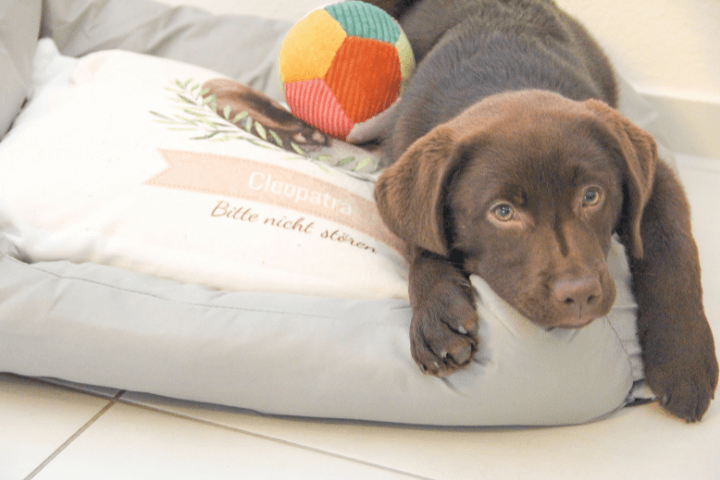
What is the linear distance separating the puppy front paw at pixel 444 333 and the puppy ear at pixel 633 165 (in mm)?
473

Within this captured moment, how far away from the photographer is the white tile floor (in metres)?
1.35

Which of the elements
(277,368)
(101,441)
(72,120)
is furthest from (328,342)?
(72,120)

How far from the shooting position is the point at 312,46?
7.00 ft

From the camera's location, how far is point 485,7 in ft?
7.44

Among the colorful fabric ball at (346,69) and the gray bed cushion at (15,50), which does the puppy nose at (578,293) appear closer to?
the colorful fabric ball at (346,69)

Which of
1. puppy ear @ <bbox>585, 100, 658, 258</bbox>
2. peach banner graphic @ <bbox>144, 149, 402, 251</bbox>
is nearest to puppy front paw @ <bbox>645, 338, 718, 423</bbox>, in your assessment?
puppy ear @ <bbox>585, 100, 658, 258</bbox>

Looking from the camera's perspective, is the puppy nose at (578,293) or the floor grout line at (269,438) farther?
the floor grout line at (269,438)

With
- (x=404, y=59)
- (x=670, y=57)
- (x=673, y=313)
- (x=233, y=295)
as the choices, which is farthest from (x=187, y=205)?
(x=670, y=57)

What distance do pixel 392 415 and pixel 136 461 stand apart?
1.96ft

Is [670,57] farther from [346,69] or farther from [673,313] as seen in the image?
[673,313]

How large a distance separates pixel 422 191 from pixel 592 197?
0.40 metres

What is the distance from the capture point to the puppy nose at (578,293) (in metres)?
1.24

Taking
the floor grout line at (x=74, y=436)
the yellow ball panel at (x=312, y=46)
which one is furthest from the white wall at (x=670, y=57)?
the floor grout line at (x=74, y=436)

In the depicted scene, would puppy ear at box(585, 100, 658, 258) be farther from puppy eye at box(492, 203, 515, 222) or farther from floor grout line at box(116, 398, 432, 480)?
floor grout line at box(116, 398, 432, 480)
